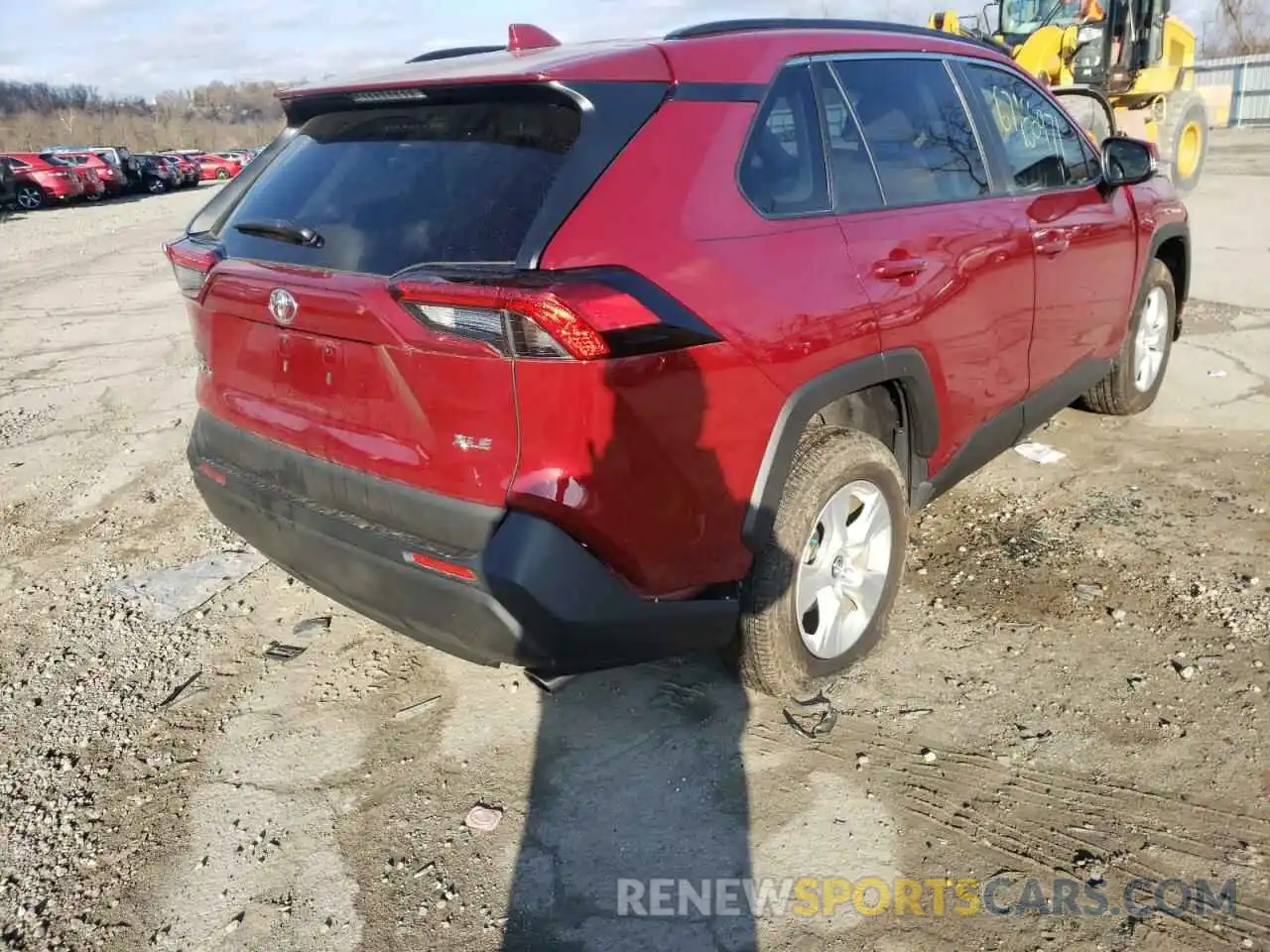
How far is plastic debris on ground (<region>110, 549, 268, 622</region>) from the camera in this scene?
3.88 metres

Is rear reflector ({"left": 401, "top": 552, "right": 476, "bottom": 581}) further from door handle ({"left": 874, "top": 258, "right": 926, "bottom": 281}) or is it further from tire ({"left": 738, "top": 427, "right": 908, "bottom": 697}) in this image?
door handle ({"left": 874, "top": 258, "right": 926, "bottom": 281})

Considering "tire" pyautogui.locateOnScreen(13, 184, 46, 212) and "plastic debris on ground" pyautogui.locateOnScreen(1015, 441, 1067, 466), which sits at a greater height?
"plastic debris on ground" pyautogui.locateOnScreen(1015, 441, 1067, 466)

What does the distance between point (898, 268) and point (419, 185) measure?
1.42 meters

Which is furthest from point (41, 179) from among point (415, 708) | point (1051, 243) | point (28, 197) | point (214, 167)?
point (1051, 243)

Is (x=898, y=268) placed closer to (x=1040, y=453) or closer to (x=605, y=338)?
(x=605, y=338)

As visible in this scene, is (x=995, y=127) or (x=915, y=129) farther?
(x=995, y=127)

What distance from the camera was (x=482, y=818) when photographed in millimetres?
2660

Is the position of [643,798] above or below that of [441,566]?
below

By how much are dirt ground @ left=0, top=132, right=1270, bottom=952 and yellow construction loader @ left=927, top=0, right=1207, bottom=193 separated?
10.5m

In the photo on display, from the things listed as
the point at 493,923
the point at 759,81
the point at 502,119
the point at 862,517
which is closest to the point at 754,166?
the point at 759,81

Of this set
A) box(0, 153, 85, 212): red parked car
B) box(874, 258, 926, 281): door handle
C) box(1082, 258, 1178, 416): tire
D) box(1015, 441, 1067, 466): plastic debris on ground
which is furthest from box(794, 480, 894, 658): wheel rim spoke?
box(0, 153, 85, 212): red parked car

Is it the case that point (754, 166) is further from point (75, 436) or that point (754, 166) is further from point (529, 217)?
point (75, 436)

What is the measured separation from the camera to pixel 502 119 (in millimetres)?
2404

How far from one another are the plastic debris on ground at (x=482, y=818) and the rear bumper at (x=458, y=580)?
0.47 metres
